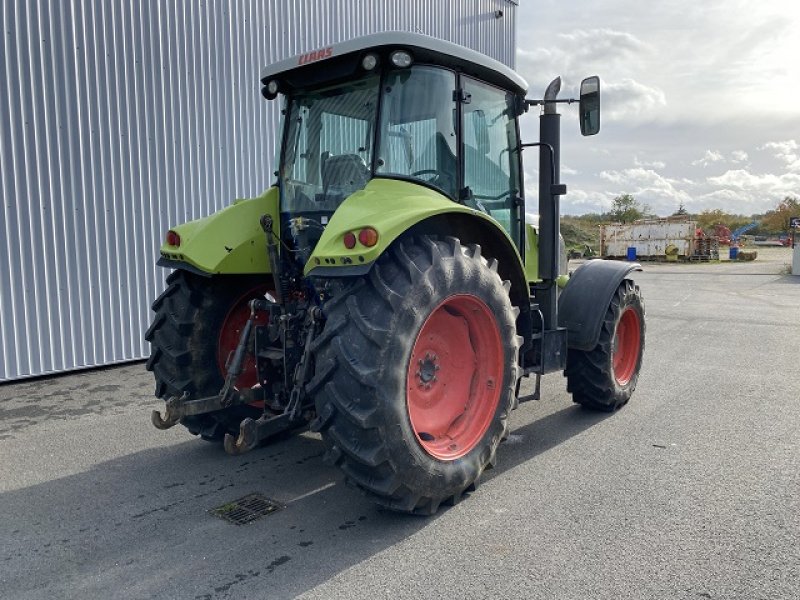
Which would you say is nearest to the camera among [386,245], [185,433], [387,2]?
[386,245]

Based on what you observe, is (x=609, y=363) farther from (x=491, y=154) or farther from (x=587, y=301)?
(x=491, y=154)

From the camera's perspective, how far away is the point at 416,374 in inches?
142

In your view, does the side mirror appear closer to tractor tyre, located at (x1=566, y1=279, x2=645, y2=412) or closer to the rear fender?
the rear fender

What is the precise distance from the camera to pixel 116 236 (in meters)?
7.53

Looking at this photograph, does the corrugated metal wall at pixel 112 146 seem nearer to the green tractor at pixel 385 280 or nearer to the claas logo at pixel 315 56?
the green tractor at pixel 385 280

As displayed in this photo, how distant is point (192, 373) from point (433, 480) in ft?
6.16

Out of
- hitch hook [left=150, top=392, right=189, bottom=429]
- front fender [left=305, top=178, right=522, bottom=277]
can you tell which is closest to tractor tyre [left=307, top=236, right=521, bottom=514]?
front fender [left=305, top=178, right=522, bottom=277]

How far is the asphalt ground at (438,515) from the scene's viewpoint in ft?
9.26

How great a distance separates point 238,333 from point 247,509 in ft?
4.55

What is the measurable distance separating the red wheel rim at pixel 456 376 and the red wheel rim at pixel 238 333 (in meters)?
1.35

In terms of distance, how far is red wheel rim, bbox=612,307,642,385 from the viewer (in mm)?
5746

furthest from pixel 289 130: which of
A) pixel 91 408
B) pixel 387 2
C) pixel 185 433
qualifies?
pixel 387 2

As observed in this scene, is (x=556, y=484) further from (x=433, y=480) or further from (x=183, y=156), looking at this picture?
(x=183, y=156)

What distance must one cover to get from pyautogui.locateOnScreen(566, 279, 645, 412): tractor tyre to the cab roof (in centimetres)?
211
